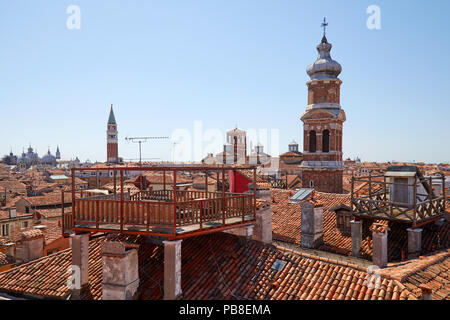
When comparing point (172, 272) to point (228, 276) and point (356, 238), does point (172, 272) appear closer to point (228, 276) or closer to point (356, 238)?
point (228, 276)

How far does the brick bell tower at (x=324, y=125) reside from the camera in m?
25.8

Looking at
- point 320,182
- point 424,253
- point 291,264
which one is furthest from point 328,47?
point 291,264

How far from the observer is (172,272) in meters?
6.98

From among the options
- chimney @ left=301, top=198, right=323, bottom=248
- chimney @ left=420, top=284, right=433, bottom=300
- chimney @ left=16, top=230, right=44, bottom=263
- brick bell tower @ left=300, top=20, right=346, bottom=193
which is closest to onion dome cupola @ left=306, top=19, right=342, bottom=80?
brick bell tower @ left=300, top=20, right=346, bottom=193

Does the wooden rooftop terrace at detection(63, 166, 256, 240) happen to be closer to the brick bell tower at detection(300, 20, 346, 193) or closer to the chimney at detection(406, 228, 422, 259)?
the chimney at detection(406, 228, 422, 259)

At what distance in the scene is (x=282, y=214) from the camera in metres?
16.4

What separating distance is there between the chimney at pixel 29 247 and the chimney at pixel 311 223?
32.1ft

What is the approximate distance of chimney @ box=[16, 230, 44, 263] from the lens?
36.2ft

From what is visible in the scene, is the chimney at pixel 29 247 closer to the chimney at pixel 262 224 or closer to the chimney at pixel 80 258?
the chimney at pixel 80 258

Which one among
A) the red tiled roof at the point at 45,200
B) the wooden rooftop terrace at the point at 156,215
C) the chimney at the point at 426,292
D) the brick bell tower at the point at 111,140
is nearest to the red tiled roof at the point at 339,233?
the chimney at the point at 426,292

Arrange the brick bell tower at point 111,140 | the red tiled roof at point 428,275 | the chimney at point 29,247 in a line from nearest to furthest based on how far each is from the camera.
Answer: the red tiled roof at point 428,275
the chimney at point 29,247
the brick bell tower at point 111,140

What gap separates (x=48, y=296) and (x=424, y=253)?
11.3 m

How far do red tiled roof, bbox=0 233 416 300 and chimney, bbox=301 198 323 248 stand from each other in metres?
4.13

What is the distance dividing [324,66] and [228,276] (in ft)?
73.0
